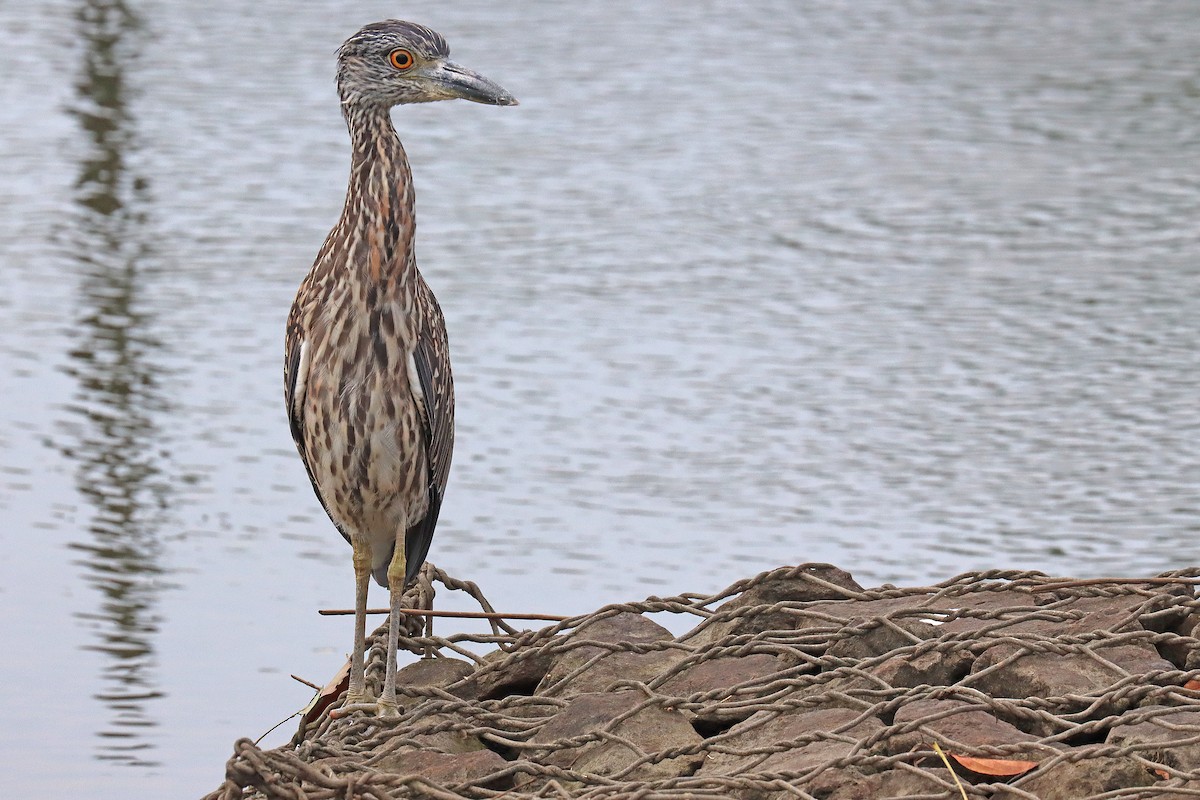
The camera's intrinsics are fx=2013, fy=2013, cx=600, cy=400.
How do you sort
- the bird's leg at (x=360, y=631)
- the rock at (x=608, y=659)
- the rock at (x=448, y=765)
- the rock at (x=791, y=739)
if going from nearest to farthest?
1. the rock at (x=791, y=739)
2. the rock at (x=448, y=765)
3. the rock at (x=608, y=659)
4. the bird's leg at (x=360, y=631)

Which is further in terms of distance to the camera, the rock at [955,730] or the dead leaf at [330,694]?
the dead leaf at [330,694]

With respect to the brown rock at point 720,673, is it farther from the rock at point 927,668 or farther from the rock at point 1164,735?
the rock at point 1164,735

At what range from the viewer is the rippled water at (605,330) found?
926 centimetres

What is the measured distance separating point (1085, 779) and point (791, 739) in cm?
76

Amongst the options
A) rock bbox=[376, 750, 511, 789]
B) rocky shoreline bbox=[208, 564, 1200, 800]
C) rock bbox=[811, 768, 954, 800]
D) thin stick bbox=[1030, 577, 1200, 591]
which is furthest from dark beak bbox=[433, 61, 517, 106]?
rock bbox=[811, 768, 954, 800]

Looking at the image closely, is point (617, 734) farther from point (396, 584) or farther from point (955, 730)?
point (396, 584)

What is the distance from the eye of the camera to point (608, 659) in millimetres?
5840

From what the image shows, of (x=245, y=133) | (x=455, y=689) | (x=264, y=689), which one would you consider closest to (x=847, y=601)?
(x=455, y=689)

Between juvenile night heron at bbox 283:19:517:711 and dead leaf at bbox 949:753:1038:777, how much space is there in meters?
1.75

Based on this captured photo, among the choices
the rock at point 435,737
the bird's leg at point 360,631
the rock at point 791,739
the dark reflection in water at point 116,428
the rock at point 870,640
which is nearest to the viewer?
the rock at point 791,739

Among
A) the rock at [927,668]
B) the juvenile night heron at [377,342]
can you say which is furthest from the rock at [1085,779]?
the juvenile night heron at [377,342]

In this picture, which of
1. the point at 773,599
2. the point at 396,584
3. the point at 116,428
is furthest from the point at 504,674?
the point at 116,428

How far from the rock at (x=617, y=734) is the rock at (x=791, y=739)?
0.10m

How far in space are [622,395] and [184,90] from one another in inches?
330
